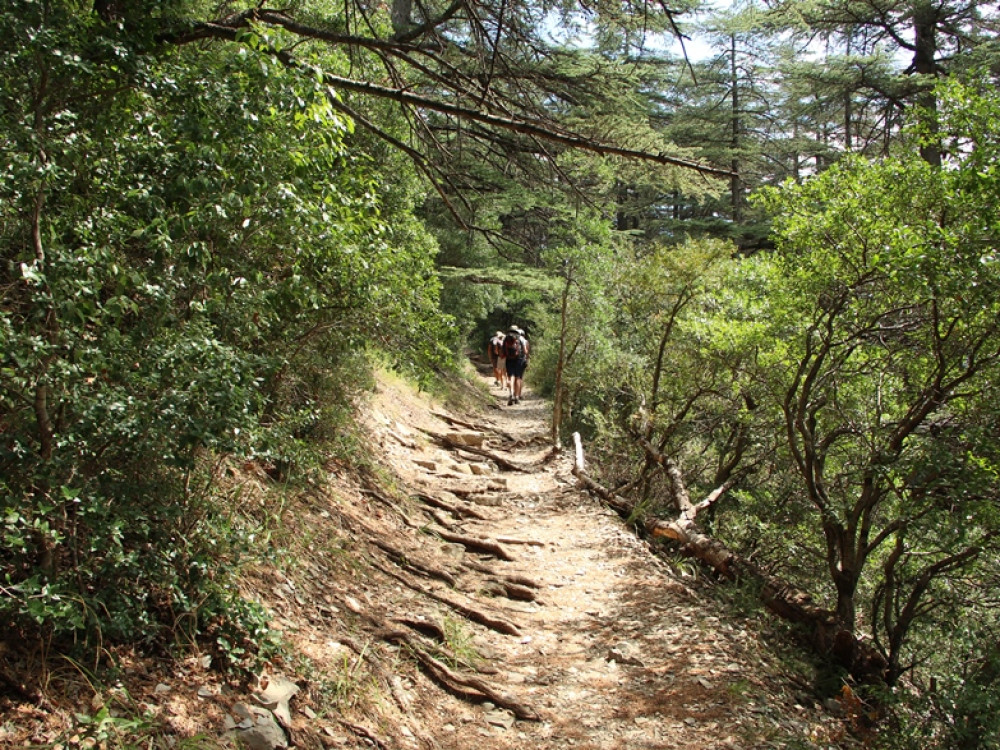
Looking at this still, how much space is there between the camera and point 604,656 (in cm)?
Result: 521

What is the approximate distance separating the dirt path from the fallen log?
366mm

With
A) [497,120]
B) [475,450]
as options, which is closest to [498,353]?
[475,450]

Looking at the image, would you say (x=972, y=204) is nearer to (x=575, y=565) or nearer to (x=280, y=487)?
(x=575, y=565)

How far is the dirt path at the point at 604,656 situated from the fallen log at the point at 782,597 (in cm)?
37

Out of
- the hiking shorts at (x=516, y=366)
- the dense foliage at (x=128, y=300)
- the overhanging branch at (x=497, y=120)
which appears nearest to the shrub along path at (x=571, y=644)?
the dense foliage at (x=128, y=300)

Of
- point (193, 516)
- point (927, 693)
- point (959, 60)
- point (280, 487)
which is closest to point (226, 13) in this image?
point (280, 487)

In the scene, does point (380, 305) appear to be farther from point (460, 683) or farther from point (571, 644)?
point (571, 644)

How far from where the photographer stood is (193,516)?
10.5 ft

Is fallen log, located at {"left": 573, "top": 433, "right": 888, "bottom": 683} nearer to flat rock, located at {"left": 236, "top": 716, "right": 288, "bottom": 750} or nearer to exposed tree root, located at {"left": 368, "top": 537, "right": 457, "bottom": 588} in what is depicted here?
exposed tree root, located at {"left": 368, "top": 537, "right": 457, "bottom": 588}

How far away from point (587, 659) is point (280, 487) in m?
2.76

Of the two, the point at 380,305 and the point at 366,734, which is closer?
the point at 366,734

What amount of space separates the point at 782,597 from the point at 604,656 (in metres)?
2.09

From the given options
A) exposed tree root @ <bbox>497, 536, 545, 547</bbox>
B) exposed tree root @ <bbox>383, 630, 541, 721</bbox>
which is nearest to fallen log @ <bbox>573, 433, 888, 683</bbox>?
exposed tree root @ <bbox>497, 536, 545, 547</bbox>

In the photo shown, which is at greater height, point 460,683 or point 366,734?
point 366,734
